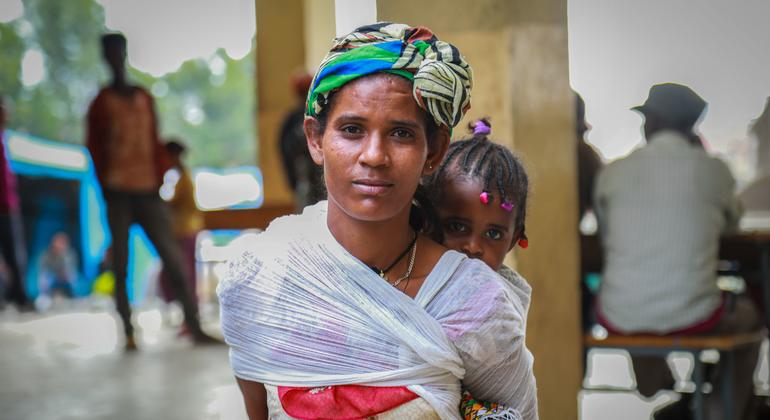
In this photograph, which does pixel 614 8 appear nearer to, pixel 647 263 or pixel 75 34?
pixel 647 263

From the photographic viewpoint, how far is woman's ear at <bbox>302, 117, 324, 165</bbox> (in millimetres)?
1785

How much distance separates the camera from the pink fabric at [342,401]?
167 centimetres

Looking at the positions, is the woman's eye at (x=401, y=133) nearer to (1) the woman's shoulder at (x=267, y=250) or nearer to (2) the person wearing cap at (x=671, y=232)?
(1) the woman's shoulder at (x=267, y=250)

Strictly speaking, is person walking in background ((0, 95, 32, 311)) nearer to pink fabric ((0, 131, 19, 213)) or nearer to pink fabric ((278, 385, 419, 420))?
pink fabric ((0, 131, 19, 213))

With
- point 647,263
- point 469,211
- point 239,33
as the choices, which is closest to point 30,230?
point 239,33

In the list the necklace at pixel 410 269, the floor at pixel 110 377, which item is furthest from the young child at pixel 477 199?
the floor at pixel 110 377

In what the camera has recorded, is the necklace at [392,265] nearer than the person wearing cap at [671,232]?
Yes

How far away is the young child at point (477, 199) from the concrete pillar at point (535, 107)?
0.26 m

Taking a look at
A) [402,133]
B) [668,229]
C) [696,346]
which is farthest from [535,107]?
[696,346]

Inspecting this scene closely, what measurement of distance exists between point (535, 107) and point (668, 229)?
1.39 m

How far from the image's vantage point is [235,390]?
488 centimetres

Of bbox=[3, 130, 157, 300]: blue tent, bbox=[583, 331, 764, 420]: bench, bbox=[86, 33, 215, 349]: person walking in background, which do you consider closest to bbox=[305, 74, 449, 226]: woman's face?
bbox=[583, 331, 764, 420]: bench

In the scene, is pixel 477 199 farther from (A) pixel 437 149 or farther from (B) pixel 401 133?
(B) pixel 401 133

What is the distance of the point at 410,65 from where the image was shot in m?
1.65
